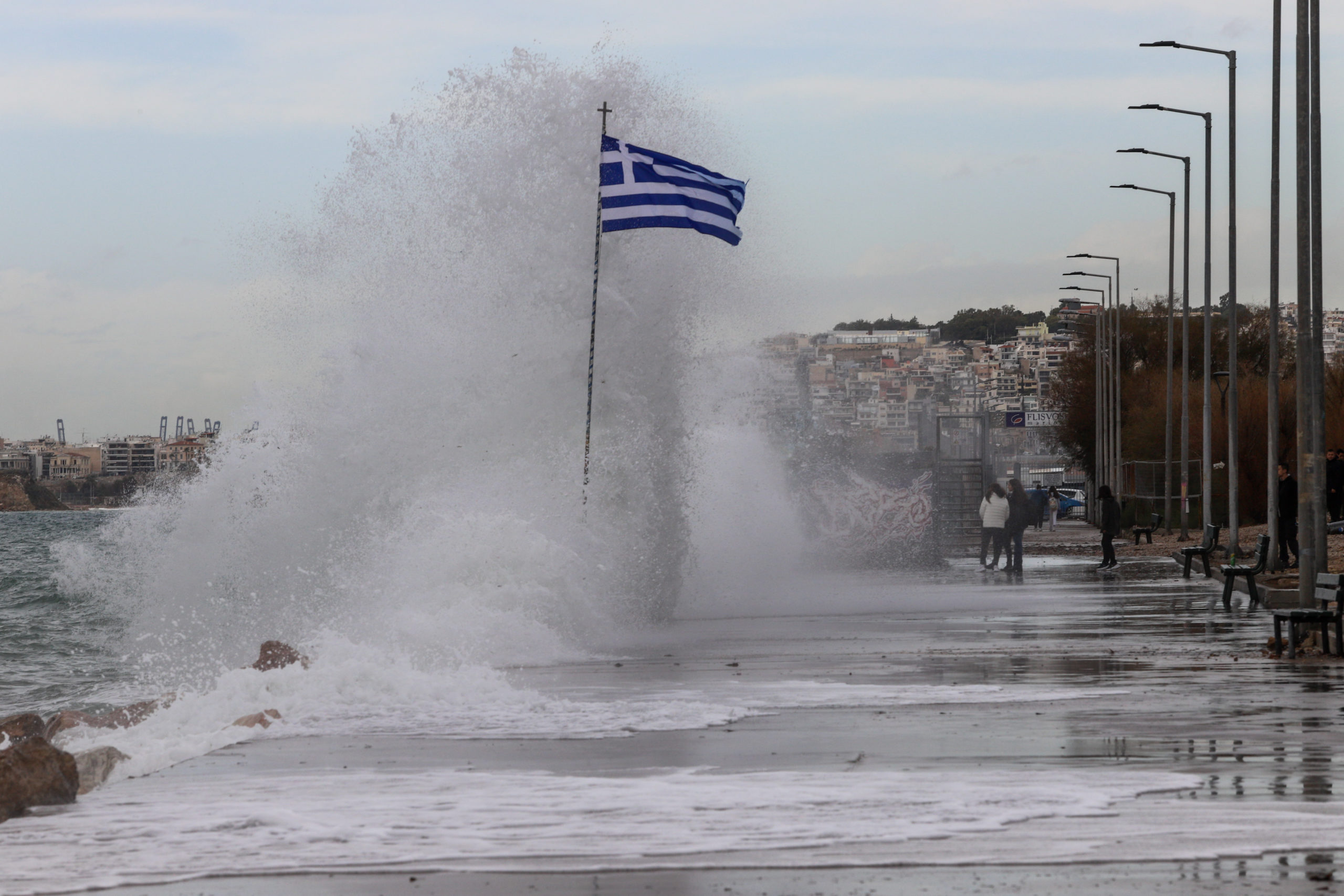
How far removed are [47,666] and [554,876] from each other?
65.4 feet

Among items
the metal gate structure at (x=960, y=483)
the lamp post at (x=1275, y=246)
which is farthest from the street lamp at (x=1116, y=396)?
the lamp post at (x=1275, y=246)

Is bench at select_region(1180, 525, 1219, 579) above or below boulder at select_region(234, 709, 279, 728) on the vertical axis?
above

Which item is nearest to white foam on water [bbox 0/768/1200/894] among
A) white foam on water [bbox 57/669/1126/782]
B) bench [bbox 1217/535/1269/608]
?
white foam on water [bbox 57/669/1126/782]

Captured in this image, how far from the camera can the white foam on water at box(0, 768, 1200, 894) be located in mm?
6758

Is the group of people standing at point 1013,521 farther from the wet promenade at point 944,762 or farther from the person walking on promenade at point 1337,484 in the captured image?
the wet promenade at point 944,762

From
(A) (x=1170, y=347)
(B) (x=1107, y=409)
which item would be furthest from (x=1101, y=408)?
(A) (x=1170, y=347)

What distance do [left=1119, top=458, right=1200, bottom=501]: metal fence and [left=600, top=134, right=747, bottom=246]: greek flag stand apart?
3765cm

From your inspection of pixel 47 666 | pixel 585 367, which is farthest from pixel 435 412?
pixel 47 666

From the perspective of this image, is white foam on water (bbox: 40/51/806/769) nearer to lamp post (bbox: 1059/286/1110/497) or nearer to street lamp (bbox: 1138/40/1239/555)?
street lamp (bbox: 1138/40/1239/555)

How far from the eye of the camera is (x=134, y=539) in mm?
36500

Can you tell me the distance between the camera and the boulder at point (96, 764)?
9055 millimetres

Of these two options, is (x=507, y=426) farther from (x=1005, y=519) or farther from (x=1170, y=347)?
(x=1170, y=347)

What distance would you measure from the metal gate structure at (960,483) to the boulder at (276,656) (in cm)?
2841

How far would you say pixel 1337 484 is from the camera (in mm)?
34062
